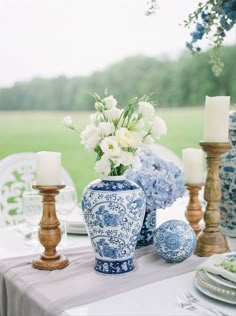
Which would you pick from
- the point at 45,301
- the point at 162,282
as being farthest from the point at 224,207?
the point at 45,301

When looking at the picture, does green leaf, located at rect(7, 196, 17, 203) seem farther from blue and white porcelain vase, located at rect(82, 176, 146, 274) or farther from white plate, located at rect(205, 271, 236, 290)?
white plate, located at rect(205, 271, 236, 290)

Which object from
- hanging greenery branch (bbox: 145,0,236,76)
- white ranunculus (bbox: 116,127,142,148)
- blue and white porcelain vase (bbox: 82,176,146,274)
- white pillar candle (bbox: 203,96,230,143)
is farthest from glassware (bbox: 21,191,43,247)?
hanging greenery branch (bbox: 145,0,236,76)

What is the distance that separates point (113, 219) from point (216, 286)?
0.84 feet

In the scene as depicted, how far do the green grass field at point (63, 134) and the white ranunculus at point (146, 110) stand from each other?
3.97 metres

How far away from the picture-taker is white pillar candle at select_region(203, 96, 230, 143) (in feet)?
3.71

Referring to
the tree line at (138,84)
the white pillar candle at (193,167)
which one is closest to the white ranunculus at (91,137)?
the white pillar candle at (193,167)

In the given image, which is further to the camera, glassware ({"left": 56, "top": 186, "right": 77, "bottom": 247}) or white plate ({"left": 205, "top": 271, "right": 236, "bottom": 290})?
glassware ({"left": 56, "top": 186, "right": 77, "bottom": 247})

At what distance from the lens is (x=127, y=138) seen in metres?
0.98

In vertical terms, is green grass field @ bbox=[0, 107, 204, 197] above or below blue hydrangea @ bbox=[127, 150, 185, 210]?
below

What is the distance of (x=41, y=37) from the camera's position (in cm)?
475

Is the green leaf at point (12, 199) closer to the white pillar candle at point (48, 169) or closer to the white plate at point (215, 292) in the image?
the white pillar candle at point (48, 169)

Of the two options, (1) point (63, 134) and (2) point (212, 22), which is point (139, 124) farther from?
(1) point (63, 134)

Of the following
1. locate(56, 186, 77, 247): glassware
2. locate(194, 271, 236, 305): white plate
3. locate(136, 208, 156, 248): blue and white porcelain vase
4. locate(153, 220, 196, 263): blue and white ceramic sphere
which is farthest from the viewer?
locate(56, 186, 77, 247): glassware

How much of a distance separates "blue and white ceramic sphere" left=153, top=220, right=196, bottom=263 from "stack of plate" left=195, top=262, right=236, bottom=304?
0.53 feet
